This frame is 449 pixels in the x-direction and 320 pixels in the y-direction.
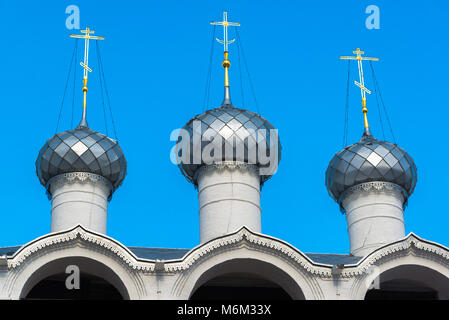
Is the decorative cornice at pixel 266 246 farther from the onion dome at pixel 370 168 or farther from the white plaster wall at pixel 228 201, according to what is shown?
the onion dome at pixel 370 168

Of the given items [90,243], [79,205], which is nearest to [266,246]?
[90,243]

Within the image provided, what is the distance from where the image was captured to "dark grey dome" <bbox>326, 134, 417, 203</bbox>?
21688 millimetres

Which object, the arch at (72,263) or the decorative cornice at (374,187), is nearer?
the arch at (72,263)

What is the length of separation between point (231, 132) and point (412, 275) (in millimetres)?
5276

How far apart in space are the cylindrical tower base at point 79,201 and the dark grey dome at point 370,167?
557 centimetres

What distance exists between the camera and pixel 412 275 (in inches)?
734

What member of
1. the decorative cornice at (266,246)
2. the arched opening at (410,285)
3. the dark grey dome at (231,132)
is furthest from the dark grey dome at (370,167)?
the decorative cornice at (266,246)

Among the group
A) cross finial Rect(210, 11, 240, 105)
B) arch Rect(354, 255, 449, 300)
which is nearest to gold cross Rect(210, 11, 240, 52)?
cross finial Rect(210, 11, 240, 105)

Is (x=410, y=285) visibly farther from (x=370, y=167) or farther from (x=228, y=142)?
(x=228, y=142)

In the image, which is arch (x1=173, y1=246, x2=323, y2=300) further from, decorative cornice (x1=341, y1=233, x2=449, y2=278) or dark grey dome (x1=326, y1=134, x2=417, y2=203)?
dark grey dome (x1=326, y1=134, x2=417, y2=203)

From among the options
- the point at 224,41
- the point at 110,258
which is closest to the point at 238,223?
the point at 110,258

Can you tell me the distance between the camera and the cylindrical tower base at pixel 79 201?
68.3 ft

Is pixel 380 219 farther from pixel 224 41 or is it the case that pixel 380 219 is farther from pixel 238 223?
pixel 224 41
